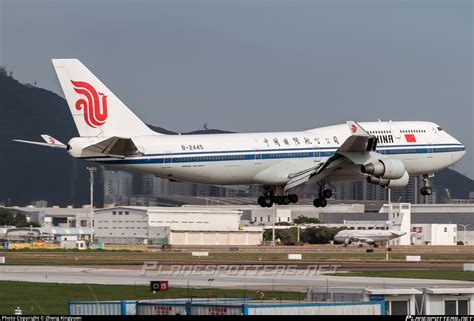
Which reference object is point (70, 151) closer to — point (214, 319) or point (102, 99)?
point (102, 99)

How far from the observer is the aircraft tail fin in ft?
270

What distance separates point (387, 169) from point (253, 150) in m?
9.56

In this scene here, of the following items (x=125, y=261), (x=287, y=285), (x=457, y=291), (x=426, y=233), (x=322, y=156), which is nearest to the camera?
(x=457, y=291)

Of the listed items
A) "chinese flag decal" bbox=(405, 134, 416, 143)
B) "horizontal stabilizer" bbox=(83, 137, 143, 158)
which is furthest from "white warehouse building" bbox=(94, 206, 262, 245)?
"horizontal stabilizer" bbox=(83, 137, 143, 158)

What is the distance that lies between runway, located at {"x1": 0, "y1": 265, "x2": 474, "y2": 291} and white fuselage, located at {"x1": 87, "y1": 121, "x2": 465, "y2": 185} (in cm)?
743

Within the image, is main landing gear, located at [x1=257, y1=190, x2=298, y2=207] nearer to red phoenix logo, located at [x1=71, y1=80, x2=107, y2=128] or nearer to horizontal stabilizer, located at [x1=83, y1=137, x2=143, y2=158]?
horizontal stabilizer, located at [x1=83, y1=137, x2=143, y2=158]

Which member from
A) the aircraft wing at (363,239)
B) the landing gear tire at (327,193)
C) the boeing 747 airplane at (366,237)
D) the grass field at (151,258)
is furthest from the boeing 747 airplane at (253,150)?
the boeing 747 airplane at (366,237)

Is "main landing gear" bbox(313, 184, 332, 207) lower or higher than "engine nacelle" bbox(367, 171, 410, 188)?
lower

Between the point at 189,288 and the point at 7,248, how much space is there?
267 ft

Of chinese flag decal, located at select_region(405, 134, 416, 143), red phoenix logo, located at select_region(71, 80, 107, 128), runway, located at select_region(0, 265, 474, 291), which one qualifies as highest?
red phoenix logo, located at select_region(71, 80, 107, 128)

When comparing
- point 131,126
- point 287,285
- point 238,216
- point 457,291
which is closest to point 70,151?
point 131,126

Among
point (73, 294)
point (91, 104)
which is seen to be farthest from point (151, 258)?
point (73, 294)

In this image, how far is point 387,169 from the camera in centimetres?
8406

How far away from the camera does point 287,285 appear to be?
81438 mm
